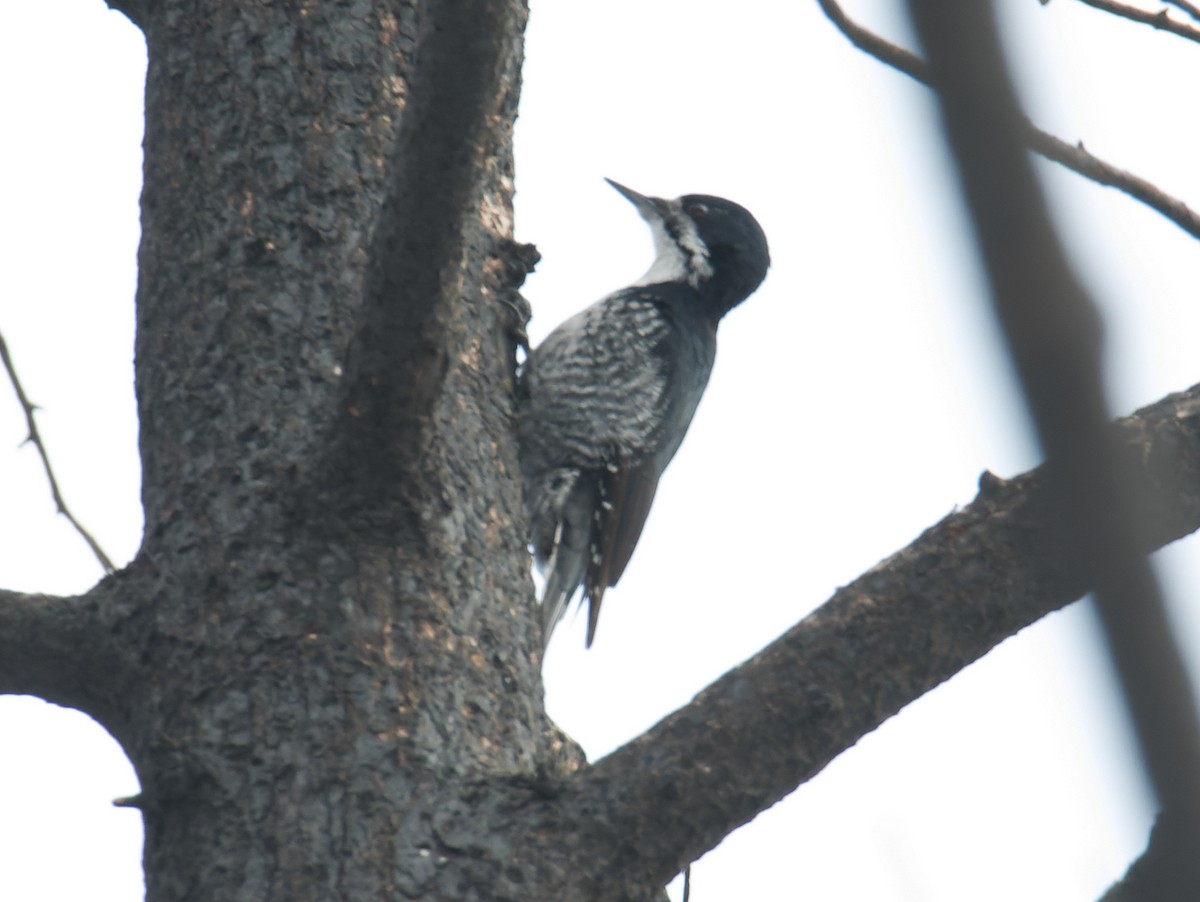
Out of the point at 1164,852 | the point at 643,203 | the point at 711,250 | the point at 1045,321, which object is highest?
the point at 643,203

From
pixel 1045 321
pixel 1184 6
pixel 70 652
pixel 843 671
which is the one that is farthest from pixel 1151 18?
pixel 1045 321

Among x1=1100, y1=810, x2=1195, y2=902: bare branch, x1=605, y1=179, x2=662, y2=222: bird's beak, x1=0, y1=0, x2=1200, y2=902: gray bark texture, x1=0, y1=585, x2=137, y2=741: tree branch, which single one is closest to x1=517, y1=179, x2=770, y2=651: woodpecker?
x1=605, y1=179, x2=662, y2=222: bird's beak

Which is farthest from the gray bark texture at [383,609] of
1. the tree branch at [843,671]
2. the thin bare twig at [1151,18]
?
the thin bare twig at [1151,18]

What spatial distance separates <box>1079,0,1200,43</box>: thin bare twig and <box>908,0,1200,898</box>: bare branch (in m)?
A: 2.63

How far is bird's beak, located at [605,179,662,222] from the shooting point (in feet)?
18.0

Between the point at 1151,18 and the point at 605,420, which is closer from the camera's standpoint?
the point at 1151,18

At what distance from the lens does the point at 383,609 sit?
2170 millimetres

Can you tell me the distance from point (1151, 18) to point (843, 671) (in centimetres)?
168

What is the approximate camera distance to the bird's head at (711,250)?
5195 mm

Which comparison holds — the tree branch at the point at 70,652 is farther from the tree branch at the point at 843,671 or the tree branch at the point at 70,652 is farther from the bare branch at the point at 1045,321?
the bare branch at the point at 1045,321

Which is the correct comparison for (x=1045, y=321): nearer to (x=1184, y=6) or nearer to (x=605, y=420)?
(x=1184, y=6)

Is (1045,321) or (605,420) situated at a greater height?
(605,420)

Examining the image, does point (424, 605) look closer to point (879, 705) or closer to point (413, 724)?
point (413, 724)

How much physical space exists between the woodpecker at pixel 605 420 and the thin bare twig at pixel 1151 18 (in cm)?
172
